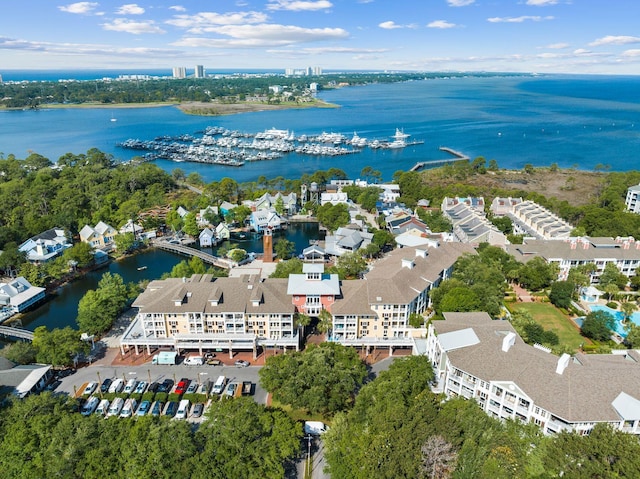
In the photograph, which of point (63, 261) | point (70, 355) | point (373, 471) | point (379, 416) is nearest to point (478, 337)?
point (379, 416)

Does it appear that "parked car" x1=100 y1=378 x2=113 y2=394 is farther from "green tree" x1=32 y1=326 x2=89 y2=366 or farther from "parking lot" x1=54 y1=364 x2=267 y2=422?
"green tree" x1=32 y1=326 x2=89 y2=366

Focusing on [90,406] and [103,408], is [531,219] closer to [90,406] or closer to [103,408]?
[103,408]

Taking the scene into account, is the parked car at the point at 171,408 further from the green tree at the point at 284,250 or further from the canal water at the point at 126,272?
→ the green tree at the point at 284,250

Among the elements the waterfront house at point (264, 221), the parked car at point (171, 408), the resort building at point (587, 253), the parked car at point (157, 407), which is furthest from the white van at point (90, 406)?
the resort building at point (587, 253)

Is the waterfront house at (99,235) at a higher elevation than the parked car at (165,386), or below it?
higher

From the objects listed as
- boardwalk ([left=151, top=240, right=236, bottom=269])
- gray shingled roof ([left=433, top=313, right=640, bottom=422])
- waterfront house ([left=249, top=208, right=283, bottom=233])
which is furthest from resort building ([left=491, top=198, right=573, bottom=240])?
boardwalk ([left=151, top=240, right=236, bottom=269])

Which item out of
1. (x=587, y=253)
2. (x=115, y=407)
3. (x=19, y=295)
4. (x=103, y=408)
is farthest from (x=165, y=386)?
(x=587, y=253)
